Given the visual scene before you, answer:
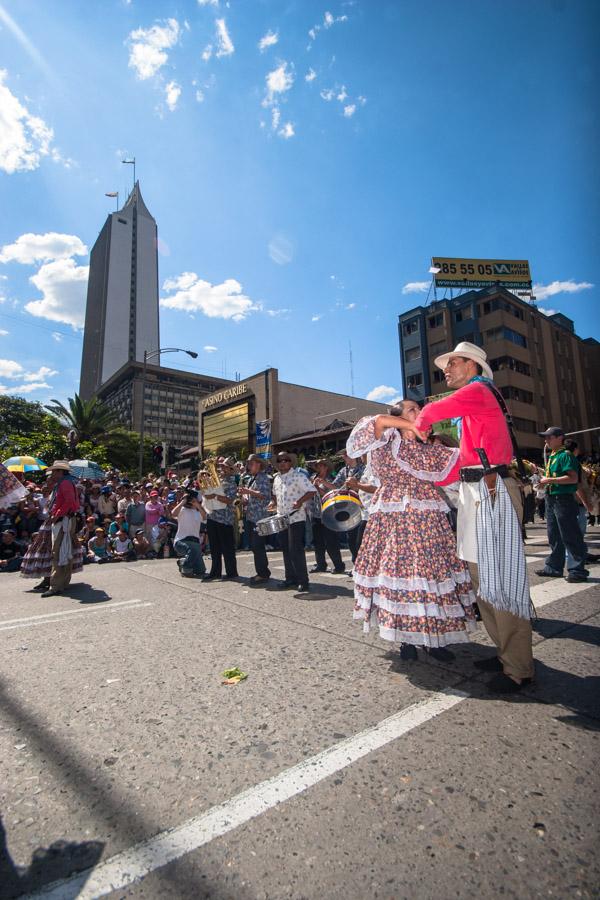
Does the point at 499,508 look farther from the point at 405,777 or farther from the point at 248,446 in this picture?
the point at 248,446

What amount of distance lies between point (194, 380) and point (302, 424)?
83817mm

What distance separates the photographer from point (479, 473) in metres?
3.02

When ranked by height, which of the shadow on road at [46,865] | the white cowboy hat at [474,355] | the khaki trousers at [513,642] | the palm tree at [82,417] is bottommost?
the shadow on road at [46,865]

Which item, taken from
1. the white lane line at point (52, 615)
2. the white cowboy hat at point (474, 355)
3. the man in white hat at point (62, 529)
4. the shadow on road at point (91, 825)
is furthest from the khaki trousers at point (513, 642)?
the man in white hat at point (62, 529)

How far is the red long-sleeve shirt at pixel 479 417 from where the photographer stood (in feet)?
9.62

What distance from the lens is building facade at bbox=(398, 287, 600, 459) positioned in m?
47.4

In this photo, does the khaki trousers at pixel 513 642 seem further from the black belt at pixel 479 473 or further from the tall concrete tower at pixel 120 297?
the tall concrete tower at pixel 120 297

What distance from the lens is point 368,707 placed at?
260 centimetres

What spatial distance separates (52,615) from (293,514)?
10.8 ft

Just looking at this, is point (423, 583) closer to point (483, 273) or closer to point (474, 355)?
point (474, 355)

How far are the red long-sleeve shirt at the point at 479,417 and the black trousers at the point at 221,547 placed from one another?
5531 mm

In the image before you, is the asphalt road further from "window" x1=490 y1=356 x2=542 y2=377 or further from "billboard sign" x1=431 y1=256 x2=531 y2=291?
"billboard sign" x1=431 y1=256 x2=531 y2=291

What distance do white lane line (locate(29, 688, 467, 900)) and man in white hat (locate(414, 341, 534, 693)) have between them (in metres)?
0.72

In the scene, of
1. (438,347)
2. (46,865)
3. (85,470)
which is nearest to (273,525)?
(46,865)
